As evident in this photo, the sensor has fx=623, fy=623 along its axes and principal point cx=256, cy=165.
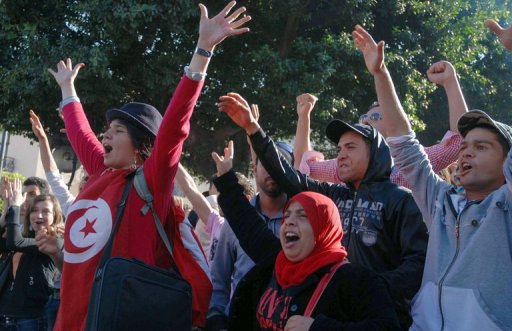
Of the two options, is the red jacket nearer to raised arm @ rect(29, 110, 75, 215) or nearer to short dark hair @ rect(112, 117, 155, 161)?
short dark hair @ rect(112, 117, 155, 161)

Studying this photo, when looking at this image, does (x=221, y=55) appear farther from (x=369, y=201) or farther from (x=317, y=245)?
(x=317, y=245)

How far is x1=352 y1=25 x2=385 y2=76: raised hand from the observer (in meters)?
2.93

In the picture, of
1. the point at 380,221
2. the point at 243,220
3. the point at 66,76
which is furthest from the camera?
the point at 66,76

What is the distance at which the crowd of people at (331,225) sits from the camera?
2.42m

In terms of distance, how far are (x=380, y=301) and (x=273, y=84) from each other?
823 cm

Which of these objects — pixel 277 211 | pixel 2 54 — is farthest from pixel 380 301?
pixel 2 54

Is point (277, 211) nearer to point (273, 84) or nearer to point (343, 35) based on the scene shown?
point (273, 84)

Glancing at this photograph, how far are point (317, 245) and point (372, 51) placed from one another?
3.20 ft

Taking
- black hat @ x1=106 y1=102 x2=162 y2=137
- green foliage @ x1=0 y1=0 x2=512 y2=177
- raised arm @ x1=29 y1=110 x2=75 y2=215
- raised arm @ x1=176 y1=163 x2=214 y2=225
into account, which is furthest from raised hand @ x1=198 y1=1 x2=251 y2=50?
green foliage @ x1=0 y1=0 x2=512 y2=177

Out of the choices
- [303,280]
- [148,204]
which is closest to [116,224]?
[148,204]

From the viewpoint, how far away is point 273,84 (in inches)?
410

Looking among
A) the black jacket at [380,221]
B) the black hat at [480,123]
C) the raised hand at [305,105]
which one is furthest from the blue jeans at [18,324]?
the black hat at [480,123]

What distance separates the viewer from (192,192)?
4082mm

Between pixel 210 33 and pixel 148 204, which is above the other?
pixel 210 33
